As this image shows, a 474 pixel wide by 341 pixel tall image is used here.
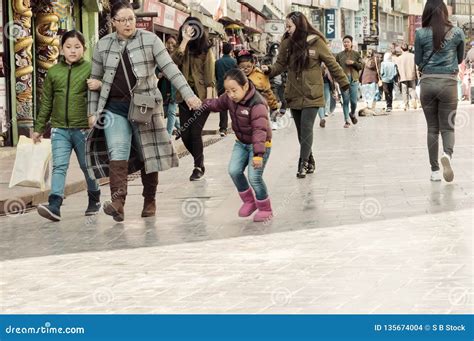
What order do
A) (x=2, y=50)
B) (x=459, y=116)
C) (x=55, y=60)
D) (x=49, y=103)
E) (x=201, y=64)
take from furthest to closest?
(x=459, y=116)
(x=55, y=60)
(x=2, y=50)
(x=201, y=64)
(x=49, y=103)

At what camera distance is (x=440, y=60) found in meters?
13.2

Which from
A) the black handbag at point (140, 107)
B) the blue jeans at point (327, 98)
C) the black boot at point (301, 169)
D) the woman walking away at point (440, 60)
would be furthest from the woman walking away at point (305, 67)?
the blue jeans at point (327, 98)

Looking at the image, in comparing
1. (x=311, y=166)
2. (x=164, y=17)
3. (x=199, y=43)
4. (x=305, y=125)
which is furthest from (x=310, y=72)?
(x=164, y=17)

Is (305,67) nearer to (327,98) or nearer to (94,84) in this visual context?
(94,84)

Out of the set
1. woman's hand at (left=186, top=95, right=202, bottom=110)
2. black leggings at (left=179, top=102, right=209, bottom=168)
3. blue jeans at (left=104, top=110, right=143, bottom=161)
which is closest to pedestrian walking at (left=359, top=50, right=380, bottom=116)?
black leggings at (left=179, top=102, right=209, bottom=168)

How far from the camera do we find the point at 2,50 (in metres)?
20.3

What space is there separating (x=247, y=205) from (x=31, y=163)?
250 centimetres

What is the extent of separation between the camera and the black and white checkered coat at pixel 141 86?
35.9 ft

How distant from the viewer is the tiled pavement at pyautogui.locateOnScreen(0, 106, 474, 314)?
282 inches

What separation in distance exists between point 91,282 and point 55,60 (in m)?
14.5

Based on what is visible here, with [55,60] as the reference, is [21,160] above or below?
below

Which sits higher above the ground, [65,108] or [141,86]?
[141,86]
